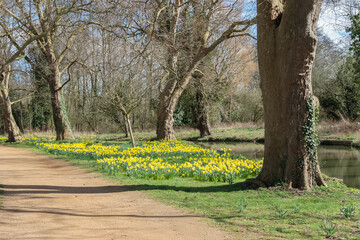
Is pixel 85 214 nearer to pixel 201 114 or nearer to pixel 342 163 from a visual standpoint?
pixel 342 163

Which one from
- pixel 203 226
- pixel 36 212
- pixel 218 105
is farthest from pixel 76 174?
pixel 218 105

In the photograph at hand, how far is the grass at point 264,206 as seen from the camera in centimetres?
498

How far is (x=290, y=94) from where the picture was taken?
7.24 m

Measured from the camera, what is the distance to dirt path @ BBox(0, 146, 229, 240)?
15.9ft

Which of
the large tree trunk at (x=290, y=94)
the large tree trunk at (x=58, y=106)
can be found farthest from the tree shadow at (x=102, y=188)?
the large tree trunk at (x=58, y=106)

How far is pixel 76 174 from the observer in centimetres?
992

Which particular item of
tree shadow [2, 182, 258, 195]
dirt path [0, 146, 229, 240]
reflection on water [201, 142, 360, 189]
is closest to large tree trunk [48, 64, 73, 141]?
dirt path [0, 146, 229, 240]

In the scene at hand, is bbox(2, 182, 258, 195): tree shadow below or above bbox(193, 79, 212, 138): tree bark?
below

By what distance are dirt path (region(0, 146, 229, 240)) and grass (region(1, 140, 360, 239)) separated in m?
0.41

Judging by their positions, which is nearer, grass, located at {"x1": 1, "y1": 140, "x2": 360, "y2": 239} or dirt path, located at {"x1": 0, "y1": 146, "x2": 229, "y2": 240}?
dirt path, located at {"x1": 0, "y1": 146, "x2": 229, "y2": 240}

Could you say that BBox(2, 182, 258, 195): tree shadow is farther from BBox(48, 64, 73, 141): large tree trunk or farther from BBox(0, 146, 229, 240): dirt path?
BBox(48, 64, 73, 141): large tree trunk

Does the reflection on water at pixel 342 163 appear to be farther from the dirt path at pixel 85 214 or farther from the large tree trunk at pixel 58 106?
the large tree trunk at pixel 58 106

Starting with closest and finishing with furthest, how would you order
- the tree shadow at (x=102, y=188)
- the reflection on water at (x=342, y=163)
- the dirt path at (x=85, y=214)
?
the dirt path at (x=85, y=214)
the tree shadow at (x=102, y=188)
the reflection on water at (x=342, y=163)

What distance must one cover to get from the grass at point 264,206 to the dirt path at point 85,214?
0.41m
